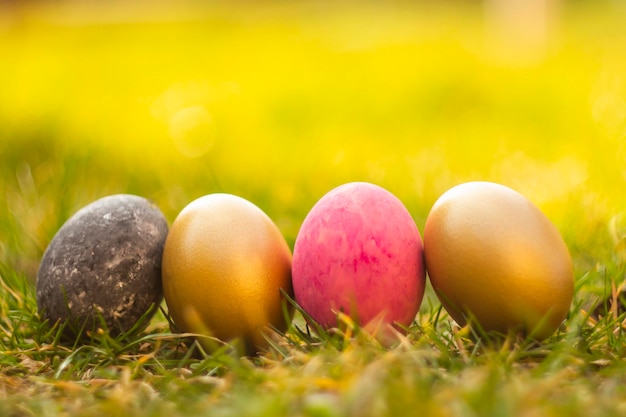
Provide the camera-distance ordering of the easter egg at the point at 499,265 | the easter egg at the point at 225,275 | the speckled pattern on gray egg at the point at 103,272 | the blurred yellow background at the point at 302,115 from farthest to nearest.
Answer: the blurred yellow background at the point at 302,115, the speckled pattern on gray egg at the point at 103,272, the easter egg at the point at 225,275, the easter egg at the point at 499,265

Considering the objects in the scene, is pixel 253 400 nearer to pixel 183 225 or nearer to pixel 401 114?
pixel 183 225

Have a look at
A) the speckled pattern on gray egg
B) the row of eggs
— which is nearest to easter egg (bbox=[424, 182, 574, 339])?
the row of eggs

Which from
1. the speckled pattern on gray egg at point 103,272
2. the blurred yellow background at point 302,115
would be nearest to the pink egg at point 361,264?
the speckled pattern on gray egg at point 103,272

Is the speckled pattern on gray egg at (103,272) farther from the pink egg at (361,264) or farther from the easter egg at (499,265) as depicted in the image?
the easter egg at (499,265)

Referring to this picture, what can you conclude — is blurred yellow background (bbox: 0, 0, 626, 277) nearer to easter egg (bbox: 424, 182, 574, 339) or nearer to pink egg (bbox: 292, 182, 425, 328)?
easter egg (bbox: 424, 182, 574, 339)

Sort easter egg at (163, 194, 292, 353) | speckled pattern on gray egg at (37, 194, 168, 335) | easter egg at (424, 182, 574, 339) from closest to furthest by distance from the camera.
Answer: easter egg at (424, 182, 574, 339) < easter egg at (163, 194, 292, 353) < speckled pattern on gray egg at (37, 194, 168, 335)

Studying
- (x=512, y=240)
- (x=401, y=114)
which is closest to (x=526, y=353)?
(x=512, y=240)

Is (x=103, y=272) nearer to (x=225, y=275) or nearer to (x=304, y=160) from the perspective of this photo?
(x=225, y=275)
